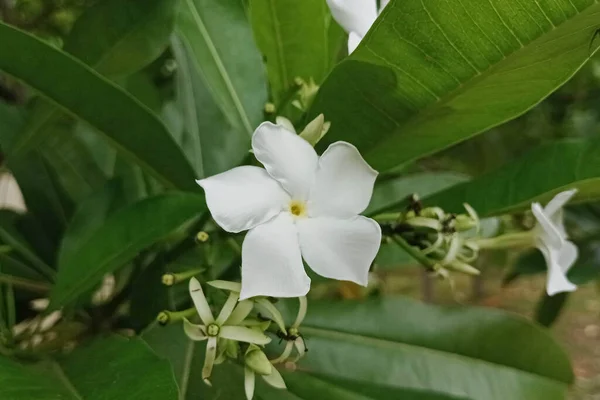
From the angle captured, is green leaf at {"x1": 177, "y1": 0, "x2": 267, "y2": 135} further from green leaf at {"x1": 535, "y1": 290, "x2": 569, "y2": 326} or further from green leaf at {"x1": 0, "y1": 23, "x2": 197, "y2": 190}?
green leaf at {"x1": 535, "y1": 290, "x2": 569, "y2": 326}

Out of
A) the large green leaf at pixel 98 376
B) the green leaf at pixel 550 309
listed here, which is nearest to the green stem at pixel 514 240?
the large green leaf at pixel 98 376

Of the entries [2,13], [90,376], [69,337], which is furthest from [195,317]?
[2,13]

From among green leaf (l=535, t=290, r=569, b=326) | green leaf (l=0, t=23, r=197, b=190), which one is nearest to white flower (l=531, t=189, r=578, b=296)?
green leaf (l=0, t=23, r=197, b=190)

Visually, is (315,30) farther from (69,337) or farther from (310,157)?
(69,337)

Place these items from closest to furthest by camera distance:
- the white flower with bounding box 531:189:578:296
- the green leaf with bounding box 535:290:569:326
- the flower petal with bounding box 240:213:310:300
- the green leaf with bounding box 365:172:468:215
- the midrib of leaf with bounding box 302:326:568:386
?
the flower petal with bounding box 240:213:310:300, the white flower with bounding box 531:189:578:296, the midrib of leaf with bounding box 302:326:568:386, the green leaf with bounding box 365:172:468:215, the green leaf with bounding box 535:290:569:326

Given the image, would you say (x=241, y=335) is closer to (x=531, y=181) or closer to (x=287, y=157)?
(x=287, y=157)
